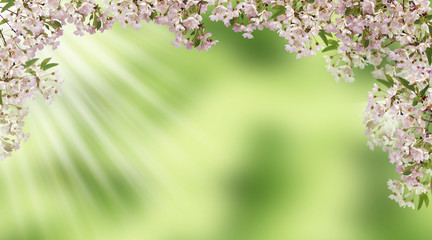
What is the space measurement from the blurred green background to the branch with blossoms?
1054mm

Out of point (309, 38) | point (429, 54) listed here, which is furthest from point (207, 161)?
point (429, 54)

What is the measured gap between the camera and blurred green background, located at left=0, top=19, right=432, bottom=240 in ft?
16.3

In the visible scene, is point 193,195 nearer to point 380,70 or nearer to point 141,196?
point 141,196

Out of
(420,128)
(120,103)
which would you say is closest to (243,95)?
(120,103)

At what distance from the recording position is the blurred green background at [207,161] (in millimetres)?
4969

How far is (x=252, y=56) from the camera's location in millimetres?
5449

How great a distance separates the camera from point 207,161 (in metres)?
5.14

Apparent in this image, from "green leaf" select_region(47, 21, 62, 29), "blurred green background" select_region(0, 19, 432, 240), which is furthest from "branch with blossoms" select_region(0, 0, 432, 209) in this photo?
"blurred green background" select_region(0, 19, 432, 240)

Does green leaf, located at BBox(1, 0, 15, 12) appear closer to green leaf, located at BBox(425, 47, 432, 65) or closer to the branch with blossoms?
the branch with blossoms

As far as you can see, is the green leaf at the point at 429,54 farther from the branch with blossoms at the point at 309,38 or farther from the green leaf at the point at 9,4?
the green leaf at the point at 9,4

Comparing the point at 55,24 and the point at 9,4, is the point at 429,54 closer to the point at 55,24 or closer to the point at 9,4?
the point at 55,24

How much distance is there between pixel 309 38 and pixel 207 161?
186 cm

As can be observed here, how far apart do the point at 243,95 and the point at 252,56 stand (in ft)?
1.61

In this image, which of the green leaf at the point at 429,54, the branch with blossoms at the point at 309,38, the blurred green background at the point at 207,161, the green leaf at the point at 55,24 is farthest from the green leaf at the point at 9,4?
the green leaf at the point at 429,54
